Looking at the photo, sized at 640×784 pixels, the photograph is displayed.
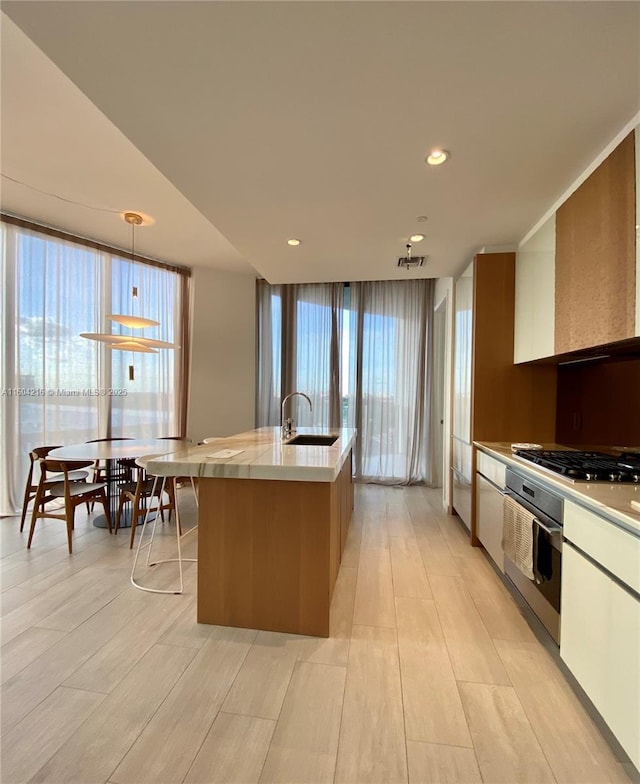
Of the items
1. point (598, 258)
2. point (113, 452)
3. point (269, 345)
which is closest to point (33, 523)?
point (113, 452)

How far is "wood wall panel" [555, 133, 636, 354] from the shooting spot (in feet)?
5.13

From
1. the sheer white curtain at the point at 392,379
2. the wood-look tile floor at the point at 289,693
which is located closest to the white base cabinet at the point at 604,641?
the wood-look tile floor at the point at 289,693

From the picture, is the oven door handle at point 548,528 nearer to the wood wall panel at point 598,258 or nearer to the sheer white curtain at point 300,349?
the wood wall panel at point 598,258

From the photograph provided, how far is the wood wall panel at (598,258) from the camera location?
1.56 m

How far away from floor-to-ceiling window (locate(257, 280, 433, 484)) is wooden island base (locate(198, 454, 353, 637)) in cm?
324

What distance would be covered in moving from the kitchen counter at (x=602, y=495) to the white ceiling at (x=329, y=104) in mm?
1633

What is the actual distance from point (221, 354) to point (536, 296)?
4.12 meters

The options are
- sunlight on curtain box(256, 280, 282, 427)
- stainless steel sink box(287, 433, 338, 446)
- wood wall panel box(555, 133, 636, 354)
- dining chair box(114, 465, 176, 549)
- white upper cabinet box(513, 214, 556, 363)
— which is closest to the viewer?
wood wall panel box(555, 133, 636, 354)

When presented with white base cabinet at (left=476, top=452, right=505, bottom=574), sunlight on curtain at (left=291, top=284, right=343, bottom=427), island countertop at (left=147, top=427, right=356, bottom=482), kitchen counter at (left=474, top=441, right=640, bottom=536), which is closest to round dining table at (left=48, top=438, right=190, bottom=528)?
island countertop at (left=147, top=427, right=356, bottom=482)

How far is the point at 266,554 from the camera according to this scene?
6.36 feet

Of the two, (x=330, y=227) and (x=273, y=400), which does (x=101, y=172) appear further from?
(x=273, y=400)

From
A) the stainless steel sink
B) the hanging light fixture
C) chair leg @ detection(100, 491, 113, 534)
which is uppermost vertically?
the hanging light fixture

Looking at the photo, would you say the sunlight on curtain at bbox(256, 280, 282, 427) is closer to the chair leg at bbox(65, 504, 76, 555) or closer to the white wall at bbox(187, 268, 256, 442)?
the white wall at bbox(187, 268, 256, 442)

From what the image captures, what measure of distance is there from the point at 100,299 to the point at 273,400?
2.62 metres
